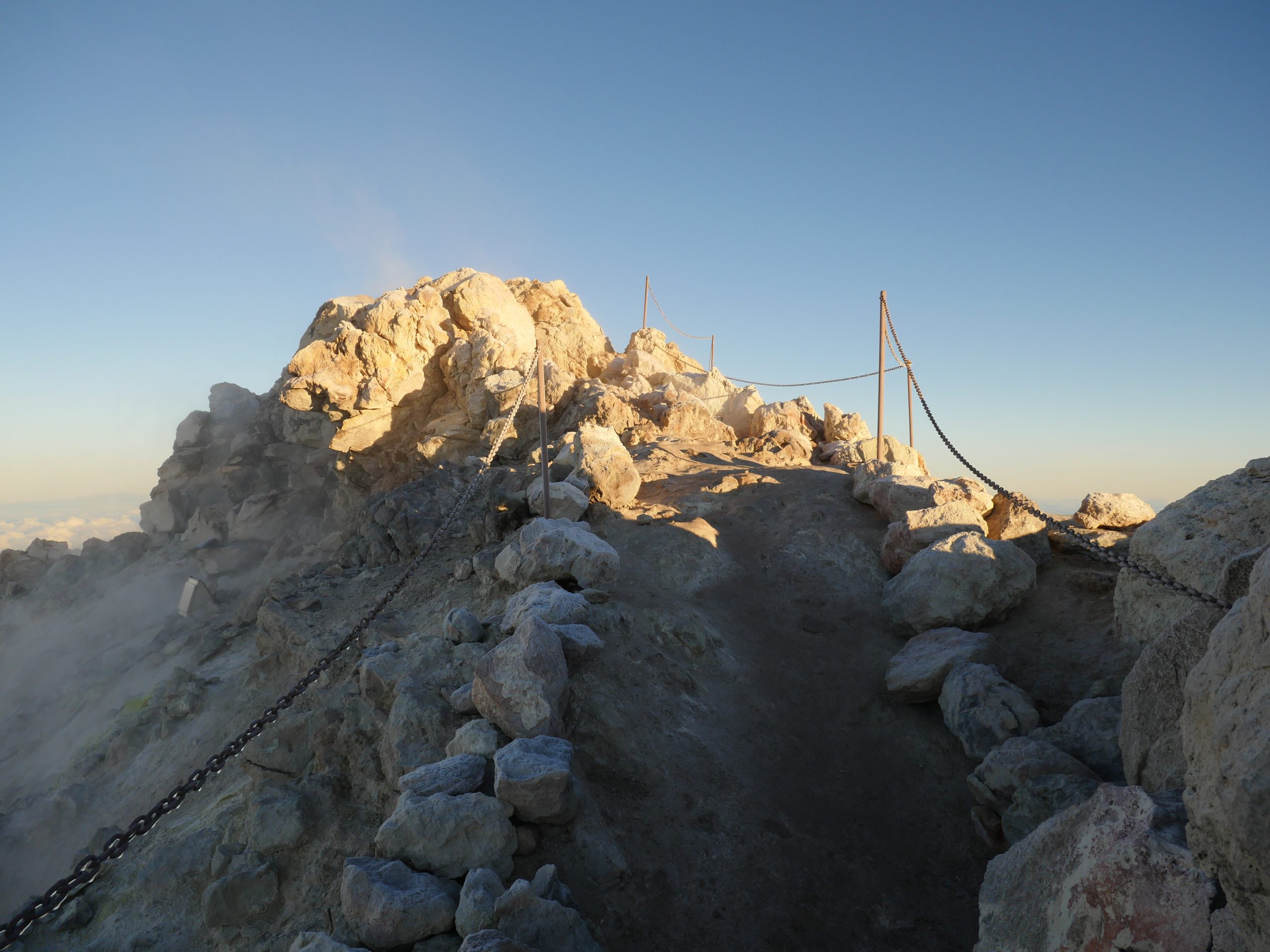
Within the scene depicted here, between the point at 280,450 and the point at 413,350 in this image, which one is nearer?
the point at 413,350

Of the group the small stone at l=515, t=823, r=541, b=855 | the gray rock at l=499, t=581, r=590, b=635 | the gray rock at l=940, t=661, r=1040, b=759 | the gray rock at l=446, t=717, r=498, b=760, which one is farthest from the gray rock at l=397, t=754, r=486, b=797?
the gray rock at l=940, t=661, r=1040, b=759

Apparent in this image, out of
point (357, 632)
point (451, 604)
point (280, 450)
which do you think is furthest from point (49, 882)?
point (280, 450)

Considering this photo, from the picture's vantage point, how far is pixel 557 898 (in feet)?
12.9

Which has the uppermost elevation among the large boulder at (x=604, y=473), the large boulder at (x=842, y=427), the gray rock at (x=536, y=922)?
the large boulder at (x=842, y=427)

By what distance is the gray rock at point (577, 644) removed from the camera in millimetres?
6185

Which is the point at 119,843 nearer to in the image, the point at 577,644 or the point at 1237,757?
the point at 577,644

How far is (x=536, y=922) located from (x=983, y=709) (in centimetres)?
433

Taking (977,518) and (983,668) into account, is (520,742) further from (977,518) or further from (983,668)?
(977,518)

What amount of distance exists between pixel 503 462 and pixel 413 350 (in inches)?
205

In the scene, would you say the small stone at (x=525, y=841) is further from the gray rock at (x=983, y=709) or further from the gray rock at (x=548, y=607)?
the gray rock at (x=983, y=709)

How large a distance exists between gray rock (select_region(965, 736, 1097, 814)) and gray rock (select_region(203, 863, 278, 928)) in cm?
576

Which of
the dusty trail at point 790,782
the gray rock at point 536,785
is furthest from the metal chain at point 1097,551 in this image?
the gray rock at point 536,785

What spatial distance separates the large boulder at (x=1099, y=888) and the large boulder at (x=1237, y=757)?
49cm

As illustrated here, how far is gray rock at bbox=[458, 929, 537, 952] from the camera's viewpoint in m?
3.28
